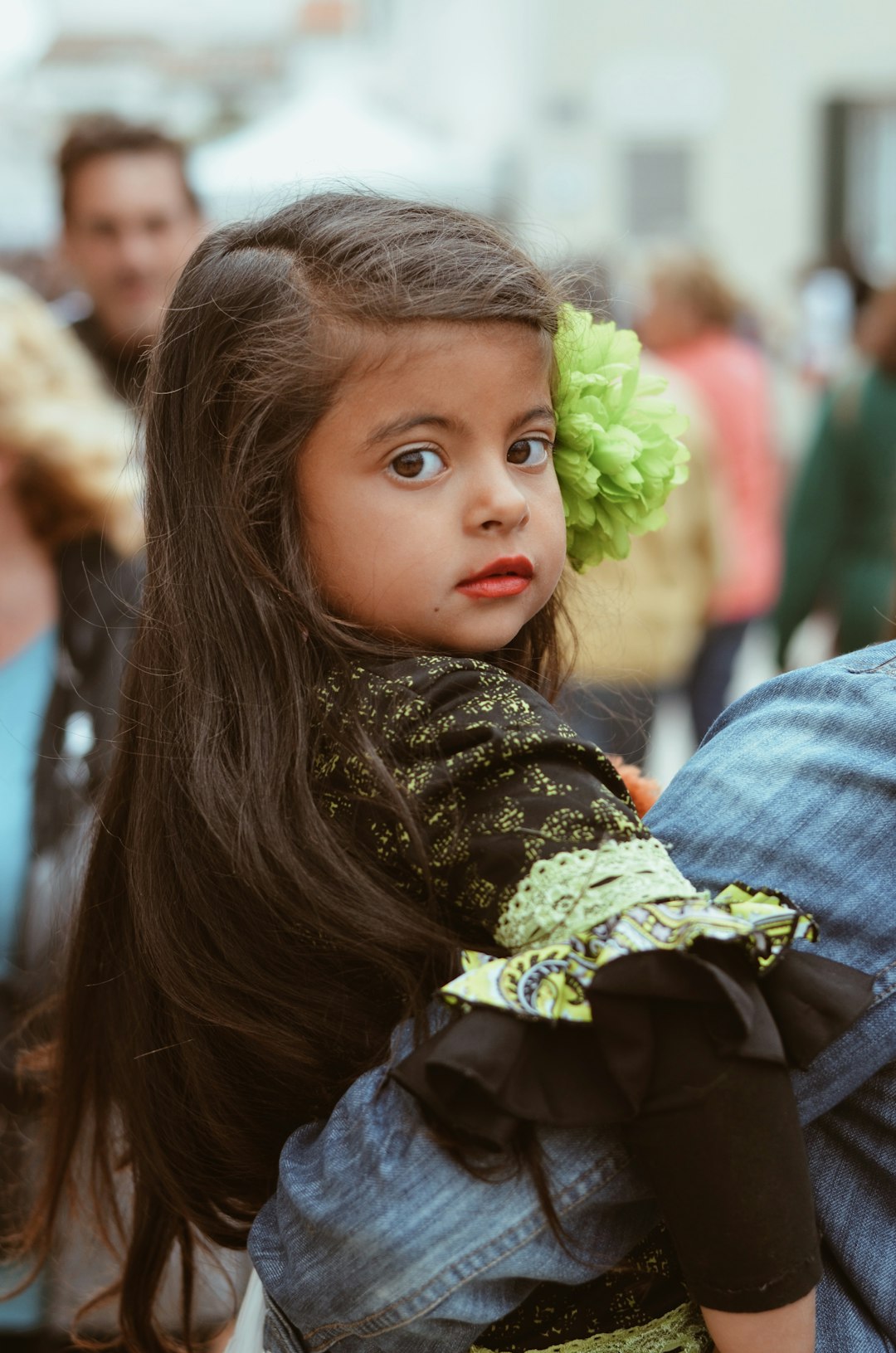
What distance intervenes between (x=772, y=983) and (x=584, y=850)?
0.18 m

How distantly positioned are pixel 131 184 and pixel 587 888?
391 centimetres

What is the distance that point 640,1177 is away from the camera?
1.22m

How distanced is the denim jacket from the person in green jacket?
3853mm

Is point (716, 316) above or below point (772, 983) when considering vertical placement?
below

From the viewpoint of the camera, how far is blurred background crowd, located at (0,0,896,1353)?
2.56 m

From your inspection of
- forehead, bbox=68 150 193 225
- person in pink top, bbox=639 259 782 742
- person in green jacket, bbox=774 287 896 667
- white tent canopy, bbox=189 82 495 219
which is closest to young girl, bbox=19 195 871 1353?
forehead, bbox=68 150 193 225

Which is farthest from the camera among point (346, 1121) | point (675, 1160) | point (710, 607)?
point (710, 607)

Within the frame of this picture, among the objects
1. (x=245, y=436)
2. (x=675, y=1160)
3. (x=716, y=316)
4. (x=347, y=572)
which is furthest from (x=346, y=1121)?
(x=716, y=316)

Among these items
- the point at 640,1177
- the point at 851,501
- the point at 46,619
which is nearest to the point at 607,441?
the point at 640,1177

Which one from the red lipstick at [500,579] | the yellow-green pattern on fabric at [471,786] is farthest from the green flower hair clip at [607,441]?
the yellow-green pattern on fabric at [471,786]

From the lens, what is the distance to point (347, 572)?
1.36 metres

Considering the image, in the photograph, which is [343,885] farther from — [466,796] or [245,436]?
[245,436]

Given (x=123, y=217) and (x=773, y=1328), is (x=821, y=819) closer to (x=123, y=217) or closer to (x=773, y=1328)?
(x=773, y=1328)

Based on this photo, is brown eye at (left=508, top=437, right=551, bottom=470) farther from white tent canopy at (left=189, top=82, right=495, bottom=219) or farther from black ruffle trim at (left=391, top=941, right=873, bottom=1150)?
white tent canopy at (left=189, top=82, right=495, bottom=219)
